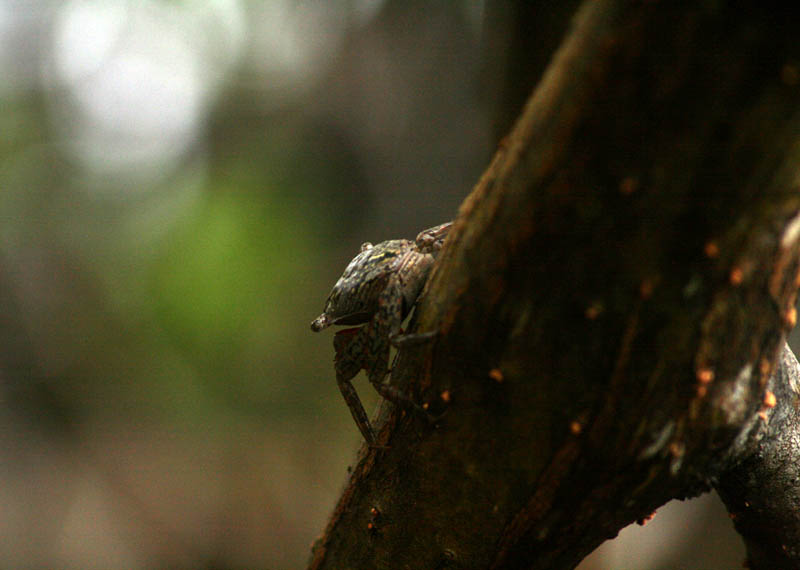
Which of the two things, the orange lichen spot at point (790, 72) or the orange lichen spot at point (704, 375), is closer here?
the orange lichen spot at point (790, 72)

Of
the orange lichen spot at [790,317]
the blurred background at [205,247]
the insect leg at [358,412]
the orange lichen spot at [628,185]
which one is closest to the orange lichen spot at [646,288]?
the orange lichen spot at [628,185]

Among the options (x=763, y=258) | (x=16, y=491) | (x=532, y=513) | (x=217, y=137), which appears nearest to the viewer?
(x=763, y=258)

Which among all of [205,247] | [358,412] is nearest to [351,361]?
[358,412]

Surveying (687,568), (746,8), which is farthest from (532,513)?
(687,568)

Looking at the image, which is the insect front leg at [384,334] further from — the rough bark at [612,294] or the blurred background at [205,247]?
the blurred background at [205,247]

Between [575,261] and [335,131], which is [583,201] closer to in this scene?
[575,261]

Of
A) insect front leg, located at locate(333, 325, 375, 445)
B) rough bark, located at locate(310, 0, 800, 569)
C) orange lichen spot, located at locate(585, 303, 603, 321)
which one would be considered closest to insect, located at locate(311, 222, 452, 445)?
insect front leg, located at locate(333, 325, 375, 445)
